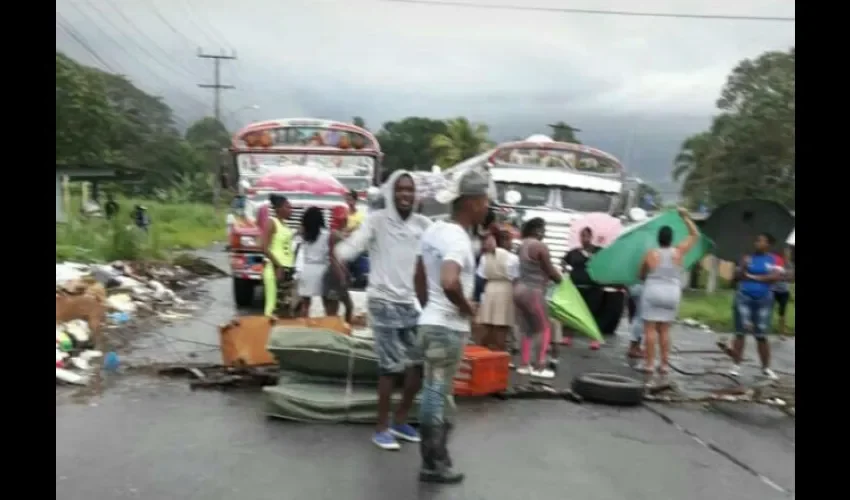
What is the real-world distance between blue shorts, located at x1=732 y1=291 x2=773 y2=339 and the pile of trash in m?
6.88

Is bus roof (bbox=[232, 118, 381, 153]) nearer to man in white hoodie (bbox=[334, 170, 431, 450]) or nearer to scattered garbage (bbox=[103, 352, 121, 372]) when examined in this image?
scattered garbage (bbox=[103, 352, 121, 372])

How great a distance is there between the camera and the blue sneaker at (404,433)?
694cm

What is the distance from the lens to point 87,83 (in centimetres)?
5200

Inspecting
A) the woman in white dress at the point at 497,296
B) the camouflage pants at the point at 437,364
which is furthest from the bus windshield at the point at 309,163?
the camouflage pants at the point at 437,364

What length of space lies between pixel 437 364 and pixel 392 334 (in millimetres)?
757

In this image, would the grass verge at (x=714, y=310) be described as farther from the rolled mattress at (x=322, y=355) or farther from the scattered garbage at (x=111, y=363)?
the scattered garbage at (x=111, y=363)

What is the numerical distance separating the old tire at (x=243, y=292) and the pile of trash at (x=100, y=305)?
800mm

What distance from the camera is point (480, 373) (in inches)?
339

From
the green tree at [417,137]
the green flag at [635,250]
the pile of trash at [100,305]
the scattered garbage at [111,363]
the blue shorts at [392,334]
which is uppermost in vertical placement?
the green tree at [417,137]

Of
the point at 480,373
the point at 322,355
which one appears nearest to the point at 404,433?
the point at 322,355

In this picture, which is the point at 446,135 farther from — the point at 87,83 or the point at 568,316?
the point at 568,316

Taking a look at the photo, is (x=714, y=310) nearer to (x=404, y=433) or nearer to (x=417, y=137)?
(x=404, y=433)

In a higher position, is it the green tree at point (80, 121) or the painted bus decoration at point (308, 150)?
the green tree at point (80, 121)

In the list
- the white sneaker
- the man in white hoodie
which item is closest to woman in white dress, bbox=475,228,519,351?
the white sneaker
